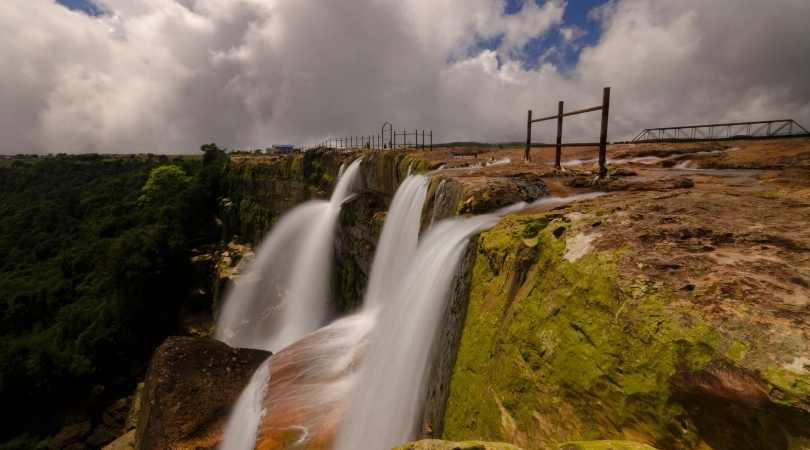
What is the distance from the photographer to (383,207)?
59.2 feet

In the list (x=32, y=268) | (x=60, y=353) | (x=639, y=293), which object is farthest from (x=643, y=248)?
(x=32, y=268)

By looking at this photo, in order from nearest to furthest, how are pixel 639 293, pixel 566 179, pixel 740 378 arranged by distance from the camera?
pixel 740 378, pixel 639 293, pixel 566 179

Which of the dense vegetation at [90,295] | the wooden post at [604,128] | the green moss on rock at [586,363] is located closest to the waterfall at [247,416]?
the green moss on rock at [586,363]

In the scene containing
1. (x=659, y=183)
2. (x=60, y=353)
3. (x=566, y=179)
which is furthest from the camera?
(x=60, y=353)

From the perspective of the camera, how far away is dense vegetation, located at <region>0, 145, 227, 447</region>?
64.9 feet

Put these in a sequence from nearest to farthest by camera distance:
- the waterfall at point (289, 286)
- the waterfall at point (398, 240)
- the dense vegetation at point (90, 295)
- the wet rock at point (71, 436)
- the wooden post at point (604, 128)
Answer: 1. the wooden post at point (604, 128)
2. the waterfall at point (398, 240)
3. the wet rock at point (71, 436)
4. the dense vegetation at point (90, 295)
5. the waterfall at point (289, 286)

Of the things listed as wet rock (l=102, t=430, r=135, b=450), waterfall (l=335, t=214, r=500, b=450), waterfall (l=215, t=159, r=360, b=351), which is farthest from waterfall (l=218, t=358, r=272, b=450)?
waterfall (l=215, t=159, r=360, b=351)

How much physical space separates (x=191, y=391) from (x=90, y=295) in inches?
1099

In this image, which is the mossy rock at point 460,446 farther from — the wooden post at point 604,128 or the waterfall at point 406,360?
the wooden post at point 604,128

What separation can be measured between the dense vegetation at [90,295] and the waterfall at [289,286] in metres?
5.33

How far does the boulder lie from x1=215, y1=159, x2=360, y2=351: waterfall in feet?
31.1

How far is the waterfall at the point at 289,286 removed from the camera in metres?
21.1

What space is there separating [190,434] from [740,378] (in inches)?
399

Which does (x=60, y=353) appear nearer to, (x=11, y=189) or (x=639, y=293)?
(x=639, y=293)
